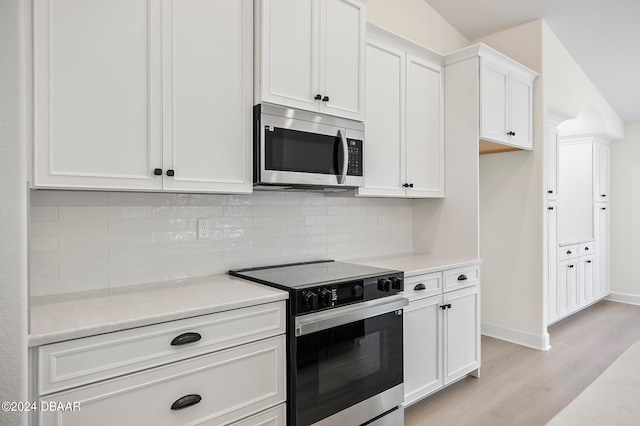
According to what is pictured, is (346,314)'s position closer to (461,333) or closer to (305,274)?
(305,274)

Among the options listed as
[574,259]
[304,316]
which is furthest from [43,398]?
[574,259]

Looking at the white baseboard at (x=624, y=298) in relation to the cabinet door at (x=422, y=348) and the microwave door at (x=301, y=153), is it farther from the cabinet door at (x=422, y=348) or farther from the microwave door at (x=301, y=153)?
the microwave door at (x=301, y=153)

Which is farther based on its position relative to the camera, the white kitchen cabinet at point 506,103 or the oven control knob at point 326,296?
the white kitchen cabinet at point 506,103

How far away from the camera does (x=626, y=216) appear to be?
566 centimetres

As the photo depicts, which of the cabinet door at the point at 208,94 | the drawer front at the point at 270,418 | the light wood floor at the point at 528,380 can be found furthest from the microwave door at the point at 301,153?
the light wood floor at the point at 528,380

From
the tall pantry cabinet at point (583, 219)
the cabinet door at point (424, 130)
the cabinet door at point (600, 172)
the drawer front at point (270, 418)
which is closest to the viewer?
the drawer front at point (270, 418)

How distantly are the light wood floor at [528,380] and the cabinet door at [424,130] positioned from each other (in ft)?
5.07

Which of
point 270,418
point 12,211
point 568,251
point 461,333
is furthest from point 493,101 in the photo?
point 12,211

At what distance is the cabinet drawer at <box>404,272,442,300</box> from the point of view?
101 inches

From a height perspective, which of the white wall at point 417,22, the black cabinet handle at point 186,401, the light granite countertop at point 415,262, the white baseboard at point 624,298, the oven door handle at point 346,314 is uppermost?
the white wall at point 417,22

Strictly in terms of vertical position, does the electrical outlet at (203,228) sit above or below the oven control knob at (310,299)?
above

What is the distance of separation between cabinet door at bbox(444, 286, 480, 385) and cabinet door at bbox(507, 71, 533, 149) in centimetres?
148

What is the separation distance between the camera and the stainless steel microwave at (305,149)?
213 centimetres

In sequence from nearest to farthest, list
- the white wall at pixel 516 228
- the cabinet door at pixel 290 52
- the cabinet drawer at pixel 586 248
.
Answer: the cabinet door at pixel 290 52 → the white wall at pixel 516 228 → the cabinet drawer at pixel 586 248
